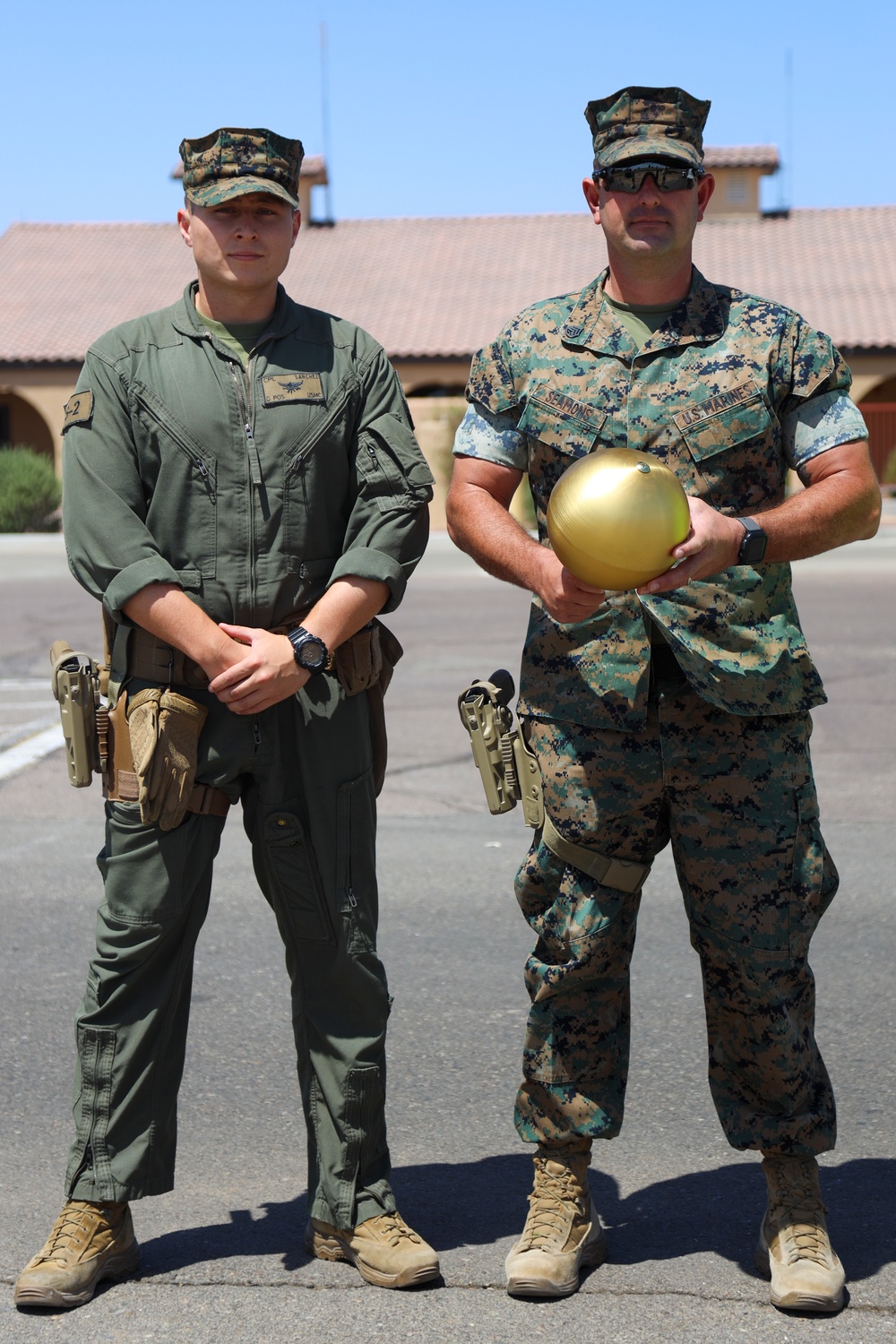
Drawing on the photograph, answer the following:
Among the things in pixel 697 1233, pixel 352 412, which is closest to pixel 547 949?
pixel 697 1233

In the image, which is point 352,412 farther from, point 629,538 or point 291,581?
point 629,538

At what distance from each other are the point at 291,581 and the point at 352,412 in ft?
1.19

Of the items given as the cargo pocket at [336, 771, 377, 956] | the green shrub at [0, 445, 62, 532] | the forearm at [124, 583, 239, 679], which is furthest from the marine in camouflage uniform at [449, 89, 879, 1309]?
the green shrub at [0, 445, 62, 532]

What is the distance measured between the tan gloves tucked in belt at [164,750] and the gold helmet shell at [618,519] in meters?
0.83

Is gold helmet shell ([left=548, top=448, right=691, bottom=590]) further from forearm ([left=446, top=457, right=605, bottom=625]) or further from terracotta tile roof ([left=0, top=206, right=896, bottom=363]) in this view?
terracotta tile roof ([left=0, top=206, right=896, bottom=363])

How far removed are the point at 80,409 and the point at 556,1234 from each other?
187cm

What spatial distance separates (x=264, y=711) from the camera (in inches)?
123

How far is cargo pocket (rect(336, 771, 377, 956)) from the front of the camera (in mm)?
3133

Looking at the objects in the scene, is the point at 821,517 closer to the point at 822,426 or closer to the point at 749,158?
the point at 822,426

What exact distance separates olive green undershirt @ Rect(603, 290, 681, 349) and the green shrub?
26.0 m

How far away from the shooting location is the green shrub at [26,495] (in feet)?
91.3

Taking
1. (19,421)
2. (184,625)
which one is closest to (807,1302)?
(184,625)

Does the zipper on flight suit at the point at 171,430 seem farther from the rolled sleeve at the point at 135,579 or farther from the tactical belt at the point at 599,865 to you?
the tactical belt at the point at 599,865

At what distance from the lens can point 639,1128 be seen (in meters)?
3.86
